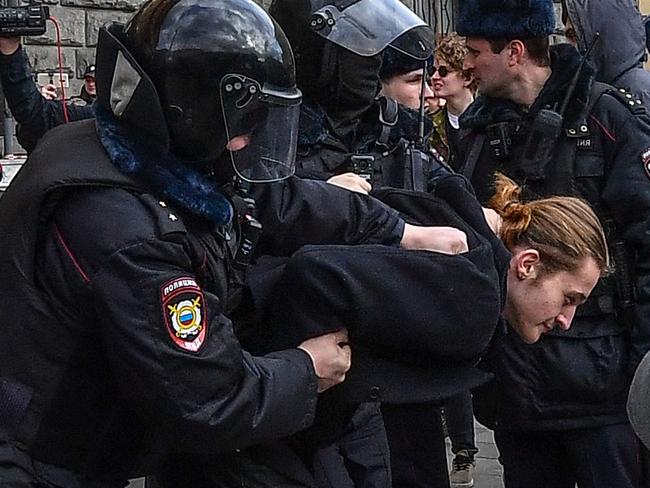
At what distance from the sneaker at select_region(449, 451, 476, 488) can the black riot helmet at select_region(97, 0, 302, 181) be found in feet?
11.3

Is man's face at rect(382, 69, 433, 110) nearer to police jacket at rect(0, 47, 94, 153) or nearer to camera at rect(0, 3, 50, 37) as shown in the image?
police jacket at rect(0, 47, 94, 153)

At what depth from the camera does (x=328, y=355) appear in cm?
253

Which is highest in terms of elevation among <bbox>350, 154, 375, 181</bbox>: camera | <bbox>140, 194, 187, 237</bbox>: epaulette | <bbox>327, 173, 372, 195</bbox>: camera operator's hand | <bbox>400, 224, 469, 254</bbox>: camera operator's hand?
<bbox>140, 194, 187, 237</bbox>: epaulette

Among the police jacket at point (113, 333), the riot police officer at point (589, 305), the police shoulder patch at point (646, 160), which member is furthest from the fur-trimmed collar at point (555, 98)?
the police jacket at point (113, 333)

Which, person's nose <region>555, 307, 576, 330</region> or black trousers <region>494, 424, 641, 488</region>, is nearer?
person's nose <region>555, 307, 576, 330</region>

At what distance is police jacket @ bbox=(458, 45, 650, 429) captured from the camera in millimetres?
3758

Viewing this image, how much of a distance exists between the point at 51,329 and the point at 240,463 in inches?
22.8

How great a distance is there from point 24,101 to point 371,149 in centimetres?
238

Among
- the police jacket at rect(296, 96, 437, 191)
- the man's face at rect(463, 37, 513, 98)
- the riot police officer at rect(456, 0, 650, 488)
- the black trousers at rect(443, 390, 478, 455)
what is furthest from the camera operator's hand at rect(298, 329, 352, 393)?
the black trousers at rect(443, 390, 478, 455)

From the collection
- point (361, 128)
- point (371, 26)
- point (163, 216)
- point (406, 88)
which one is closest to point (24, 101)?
point (406, 88)

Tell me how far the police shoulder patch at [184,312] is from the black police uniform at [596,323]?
176 cm

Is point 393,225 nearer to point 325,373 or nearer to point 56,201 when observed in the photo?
point 325,373

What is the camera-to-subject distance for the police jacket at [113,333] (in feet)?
7.25

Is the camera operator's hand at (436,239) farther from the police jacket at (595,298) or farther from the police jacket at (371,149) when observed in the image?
the police jacket at (595,298)
